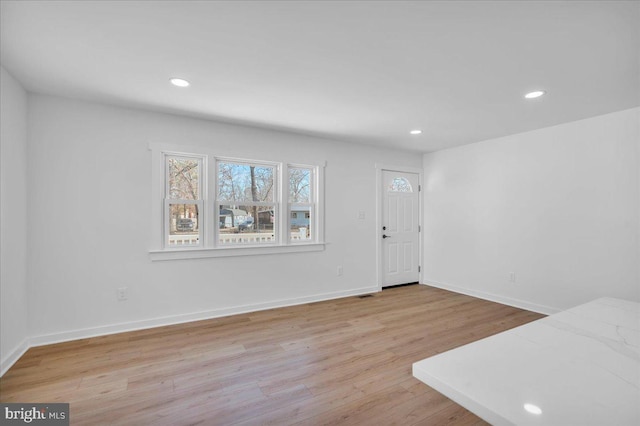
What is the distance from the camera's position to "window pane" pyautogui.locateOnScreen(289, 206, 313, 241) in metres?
4.34

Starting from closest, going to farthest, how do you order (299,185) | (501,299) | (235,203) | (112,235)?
(112,235)
(235,203)
(501,299)
(299,185)

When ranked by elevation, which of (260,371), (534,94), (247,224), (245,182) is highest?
(534,94)

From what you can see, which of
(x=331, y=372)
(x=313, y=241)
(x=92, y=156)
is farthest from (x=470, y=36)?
(x=92, y=156)

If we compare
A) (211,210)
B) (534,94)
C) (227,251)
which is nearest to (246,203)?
(211,210)

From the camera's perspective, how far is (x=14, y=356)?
2561mm

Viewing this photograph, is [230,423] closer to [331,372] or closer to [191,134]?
[331,372]

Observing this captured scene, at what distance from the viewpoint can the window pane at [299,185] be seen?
171 inches

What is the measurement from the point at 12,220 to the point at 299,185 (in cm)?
304

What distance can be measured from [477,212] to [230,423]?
4.36 meters

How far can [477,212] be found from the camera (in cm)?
467

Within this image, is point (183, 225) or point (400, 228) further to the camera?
point (400, 228)

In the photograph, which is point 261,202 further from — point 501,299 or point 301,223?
point 501,299

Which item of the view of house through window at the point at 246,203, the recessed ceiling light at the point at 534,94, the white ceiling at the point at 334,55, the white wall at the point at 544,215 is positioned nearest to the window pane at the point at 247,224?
the view of house through window at the point at 246,203

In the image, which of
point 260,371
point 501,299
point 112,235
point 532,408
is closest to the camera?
point 532,408
